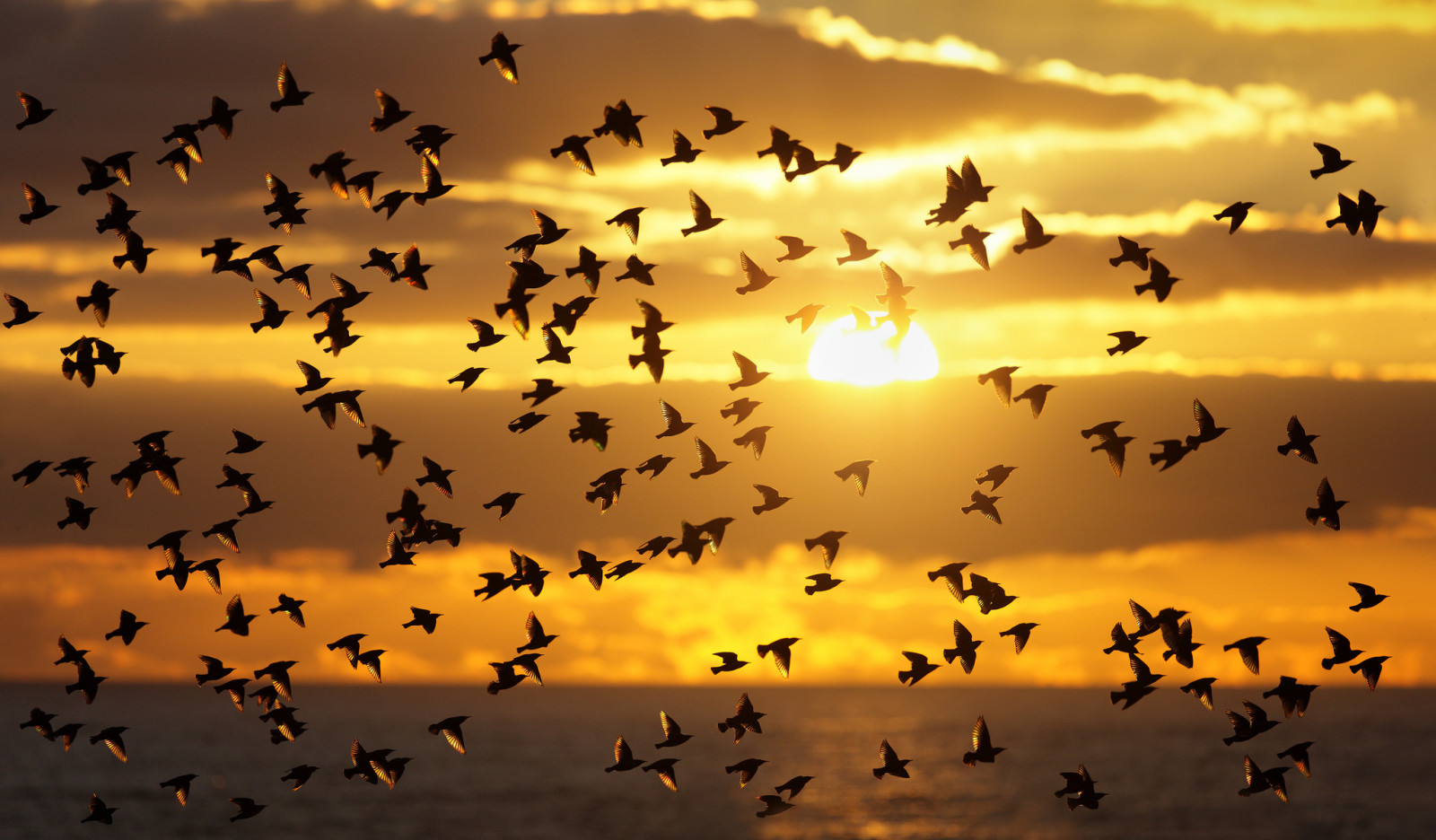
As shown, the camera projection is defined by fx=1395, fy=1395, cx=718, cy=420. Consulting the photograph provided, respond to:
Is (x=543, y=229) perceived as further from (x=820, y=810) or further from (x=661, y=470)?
(x=820, y=810)

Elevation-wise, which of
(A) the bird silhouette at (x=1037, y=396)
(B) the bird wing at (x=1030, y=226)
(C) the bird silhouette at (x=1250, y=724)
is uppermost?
(B) the bird wing at (x=1030, y=226)

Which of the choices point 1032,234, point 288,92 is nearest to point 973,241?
point 1032,234

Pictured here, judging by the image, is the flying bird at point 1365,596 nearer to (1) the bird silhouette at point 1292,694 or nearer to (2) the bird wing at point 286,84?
(1) the bird silhouette at point 1292,694

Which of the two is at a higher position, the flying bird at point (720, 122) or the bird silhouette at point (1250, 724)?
the flying bird at point (720, 122)

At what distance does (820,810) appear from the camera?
171 meters

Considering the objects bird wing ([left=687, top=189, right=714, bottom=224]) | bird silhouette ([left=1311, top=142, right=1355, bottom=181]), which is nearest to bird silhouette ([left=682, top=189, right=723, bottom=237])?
bird wing ([left=687, top=189, right=714, bottom=224])

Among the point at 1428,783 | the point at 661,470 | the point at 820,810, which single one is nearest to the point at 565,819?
the point at 820,810

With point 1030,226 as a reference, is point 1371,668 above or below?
below

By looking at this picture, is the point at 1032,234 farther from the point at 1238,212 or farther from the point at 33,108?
the point at 33,108

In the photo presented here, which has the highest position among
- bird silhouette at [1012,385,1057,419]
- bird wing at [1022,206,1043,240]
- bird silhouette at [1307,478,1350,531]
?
bird wing at [1022,206,1043,240]

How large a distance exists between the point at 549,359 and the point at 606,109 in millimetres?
6377

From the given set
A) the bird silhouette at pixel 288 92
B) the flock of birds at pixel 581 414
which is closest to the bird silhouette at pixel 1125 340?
the flock of birds at pixel 581 414

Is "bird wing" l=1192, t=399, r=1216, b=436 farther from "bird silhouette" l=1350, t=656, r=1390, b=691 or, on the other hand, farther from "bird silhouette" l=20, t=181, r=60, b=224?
"bird silhouette" l=20, t=181, r=60, b=224

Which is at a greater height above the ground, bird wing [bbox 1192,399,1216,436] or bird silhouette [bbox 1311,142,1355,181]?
bird silhouette [bbox 1311,142,1355,181]
